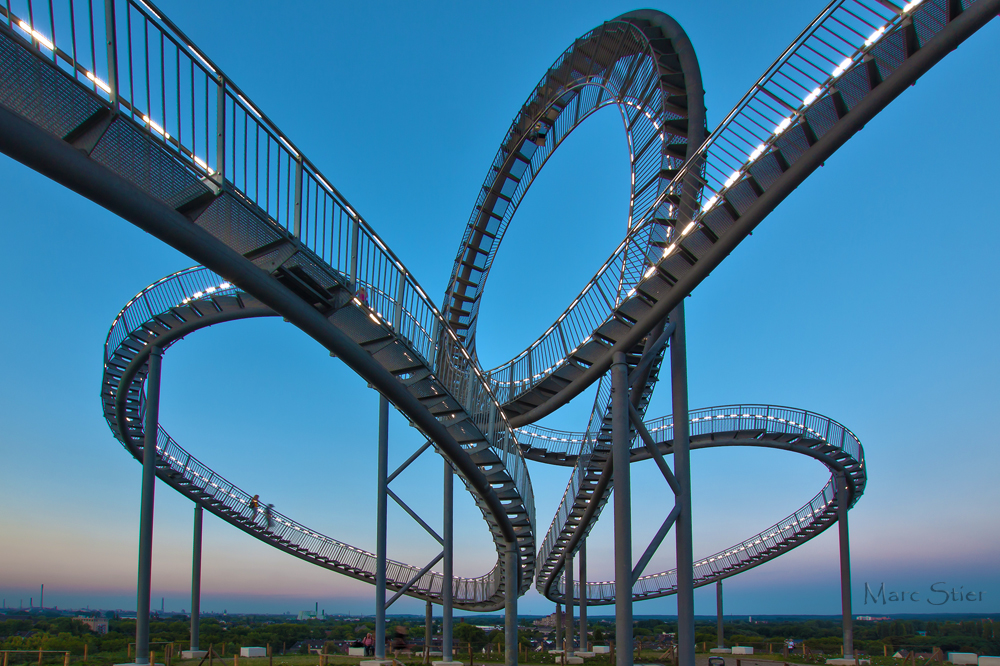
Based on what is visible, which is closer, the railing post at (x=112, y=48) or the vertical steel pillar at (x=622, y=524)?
the railing post at (x=112, y=48)

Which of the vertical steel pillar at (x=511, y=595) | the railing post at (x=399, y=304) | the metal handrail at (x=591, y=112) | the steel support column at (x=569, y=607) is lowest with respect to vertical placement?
the steel support column at (x=569, y=607)

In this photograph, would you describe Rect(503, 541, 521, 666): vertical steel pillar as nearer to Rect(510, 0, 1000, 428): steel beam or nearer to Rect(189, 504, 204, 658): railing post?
Rect(510, 0, 1000, 428): steel beam

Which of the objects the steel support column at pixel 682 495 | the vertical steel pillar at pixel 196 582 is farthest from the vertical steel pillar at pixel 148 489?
the steel support column at pixel 682 495

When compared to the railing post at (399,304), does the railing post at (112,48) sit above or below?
above

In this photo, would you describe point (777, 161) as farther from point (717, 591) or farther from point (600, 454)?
Result: point (717, 591)

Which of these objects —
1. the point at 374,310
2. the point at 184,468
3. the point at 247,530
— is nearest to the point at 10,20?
the point at 374,310

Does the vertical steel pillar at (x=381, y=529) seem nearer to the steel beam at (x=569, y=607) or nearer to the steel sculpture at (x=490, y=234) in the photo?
the steel sculpture at (x=490, y=234)

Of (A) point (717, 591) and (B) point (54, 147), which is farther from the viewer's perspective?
(A) point (717, 591)
